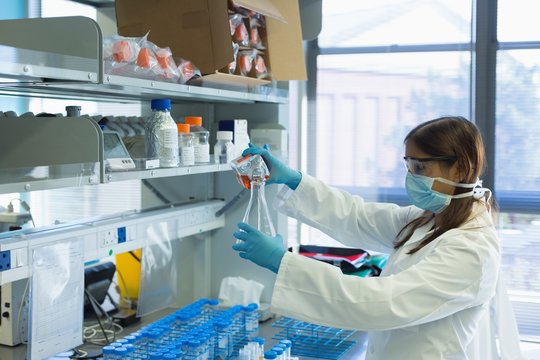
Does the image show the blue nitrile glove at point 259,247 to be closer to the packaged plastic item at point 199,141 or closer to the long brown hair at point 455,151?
the long brown hair at point 455,151

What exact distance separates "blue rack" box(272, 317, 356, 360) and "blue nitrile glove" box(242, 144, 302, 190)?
0.60m

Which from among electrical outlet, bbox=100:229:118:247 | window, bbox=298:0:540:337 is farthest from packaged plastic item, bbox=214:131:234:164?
window, bbox=298:0:540:337

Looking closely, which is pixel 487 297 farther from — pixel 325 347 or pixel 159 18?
pixel 159 18

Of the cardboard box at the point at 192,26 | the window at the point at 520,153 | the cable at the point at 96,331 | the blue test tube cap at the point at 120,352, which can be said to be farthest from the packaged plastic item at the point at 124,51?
the window at the point at 520,153

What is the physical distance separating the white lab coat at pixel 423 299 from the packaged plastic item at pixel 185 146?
63 centimetres

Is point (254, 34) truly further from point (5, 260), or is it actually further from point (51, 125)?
point (5, 260)

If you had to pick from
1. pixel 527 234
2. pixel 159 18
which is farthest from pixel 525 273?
pixel 159 18

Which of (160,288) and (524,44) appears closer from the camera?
(160,288)

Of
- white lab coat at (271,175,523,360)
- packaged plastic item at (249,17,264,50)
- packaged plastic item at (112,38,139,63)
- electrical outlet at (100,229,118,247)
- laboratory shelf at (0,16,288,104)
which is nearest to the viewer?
laboratory shelf at (0,16,288,104)

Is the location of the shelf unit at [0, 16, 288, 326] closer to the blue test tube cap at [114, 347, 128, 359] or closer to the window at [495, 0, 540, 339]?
the blue test tube cap at [114, 347, 128, 359]

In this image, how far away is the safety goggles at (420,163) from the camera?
6.14ft

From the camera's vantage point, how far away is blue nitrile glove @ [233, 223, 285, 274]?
1705 millimetres

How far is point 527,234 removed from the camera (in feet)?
11.7

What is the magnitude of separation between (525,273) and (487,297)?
1977 mm
